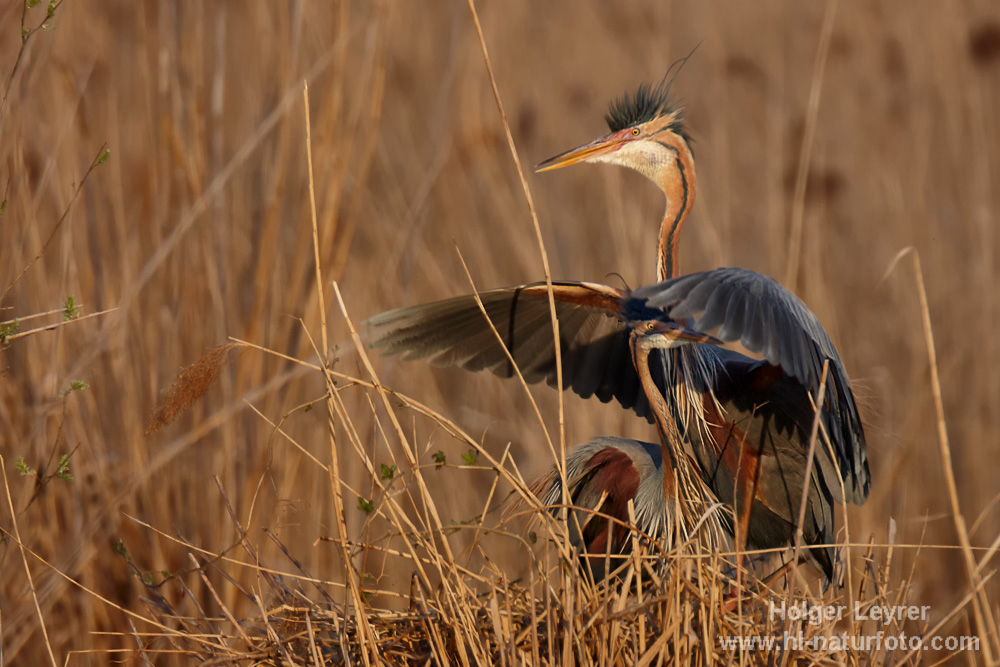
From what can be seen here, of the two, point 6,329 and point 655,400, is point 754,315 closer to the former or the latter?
point 655,400

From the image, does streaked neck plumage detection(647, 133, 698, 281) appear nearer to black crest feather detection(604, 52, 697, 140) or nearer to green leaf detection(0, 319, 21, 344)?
black crest feather detection(604, 52, 697, 140)

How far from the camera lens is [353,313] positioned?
2699mm

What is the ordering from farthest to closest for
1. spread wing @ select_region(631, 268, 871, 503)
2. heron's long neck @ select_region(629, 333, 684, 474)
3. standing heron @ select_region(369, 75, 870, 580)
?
1. standing heron @ select_region(369, 75, 870, 580)
2. heron's long neck @ select_region(629, 333, 684, 474)
3. spread wing @ select_region(631, 268, 871, 503)

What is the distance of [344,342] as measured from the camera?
251 cm

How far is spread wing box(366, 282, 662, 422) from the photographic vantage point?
1.56 m

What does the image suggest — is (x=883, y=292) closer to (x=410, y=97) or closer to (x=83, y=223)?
(x=410, y=97)

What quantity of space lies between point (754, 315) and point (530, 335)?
1.89 feet

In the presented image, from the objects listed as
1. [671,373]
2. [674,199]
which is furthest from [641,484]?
[674,199]

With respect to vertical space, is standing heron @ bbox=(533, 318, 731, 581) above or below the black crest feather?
below

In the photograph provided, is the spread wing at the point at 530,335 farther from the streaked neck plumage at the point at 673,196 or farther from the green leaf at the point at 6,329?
the green leaf at the point at 6,329

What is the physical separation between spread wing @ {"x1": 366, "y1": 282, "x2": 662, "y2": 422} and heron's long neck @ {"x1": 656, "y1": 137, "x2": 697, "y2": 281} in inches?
5.0

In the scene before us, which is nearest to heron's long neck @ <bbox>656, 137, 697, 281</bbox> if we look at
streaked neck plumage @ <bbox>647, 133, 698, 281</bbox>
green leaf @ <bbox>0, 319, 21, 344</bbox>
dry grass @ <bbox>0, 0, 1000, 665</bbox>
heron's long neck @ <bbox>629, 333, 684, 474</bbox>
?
streaked neck plumage @ <bbox>647, 133, 698, 281</bbox>

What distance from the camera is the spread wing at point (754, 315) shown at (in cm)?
120

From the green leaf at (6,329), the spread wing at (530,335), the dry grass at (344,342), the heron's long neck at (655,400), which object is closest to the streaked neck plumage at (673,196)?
the spread wing at (530,335)
